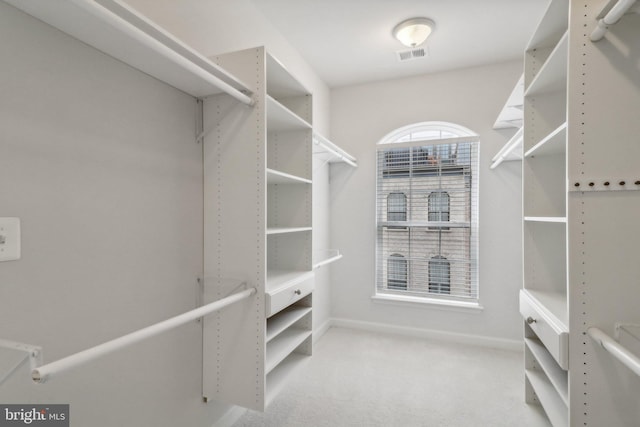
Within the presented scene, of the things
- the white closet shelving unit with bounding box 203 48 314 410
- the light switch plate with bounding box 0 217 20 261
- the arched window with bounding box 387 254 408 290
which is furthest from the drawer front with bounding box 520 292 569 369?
the light switch plate with bounding box 0 217 20 261

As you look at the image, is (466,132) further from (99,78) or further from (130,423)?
(130,423)

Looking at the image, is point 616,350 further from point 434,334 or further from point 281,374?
point 434,334

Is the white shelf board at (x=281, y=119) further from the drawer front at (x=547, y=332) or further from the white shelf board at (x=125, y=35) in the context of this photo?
the drawer front at (x=547, y=332)

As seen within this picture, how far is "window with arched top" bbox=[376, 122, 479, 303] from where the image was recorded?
317 centimetres

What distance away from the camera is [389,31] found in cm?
248

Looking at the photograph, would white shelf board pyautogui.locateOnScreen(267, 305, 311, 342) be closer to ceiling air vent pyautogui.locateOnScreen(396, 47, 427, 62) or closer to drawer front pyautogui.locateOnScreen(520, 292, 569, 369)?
drawer front pyautogui.locateOnScreen(520, 292, 569, 369)

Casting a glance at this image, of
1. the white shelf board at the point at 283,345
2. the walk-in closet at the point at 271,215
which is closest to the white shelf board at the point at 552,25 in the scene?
the walk-in closet at the point at 271,215

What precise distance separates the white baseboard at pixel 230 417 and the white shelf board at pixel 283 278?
888 millimetres

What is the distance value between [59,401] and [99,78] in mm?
1209

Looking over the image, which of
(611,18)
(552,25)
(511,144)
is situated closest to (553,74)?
(552,25)

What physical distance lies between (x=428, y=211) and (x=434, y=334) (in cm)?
132

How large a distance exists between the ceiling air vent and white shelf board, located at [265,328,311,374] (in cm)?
254

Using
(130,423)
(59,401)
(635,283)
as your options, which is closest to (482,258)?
(635,283)

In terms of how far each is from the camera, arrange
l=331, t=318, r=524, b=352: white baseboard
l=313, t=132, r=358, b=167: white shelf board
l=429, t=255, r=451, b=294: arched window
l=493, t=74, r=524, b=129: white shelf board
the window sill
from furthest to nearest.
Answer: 1. l=429, t=255, r=451, b=294: arched window
2. the window sill
3. l=331, t=318, r=524, b=352: white baseboard
4. l=313, t=132, r=358, b=167: white shelf board
5. l=493, t=74, r=524, b=129: white shelf board
